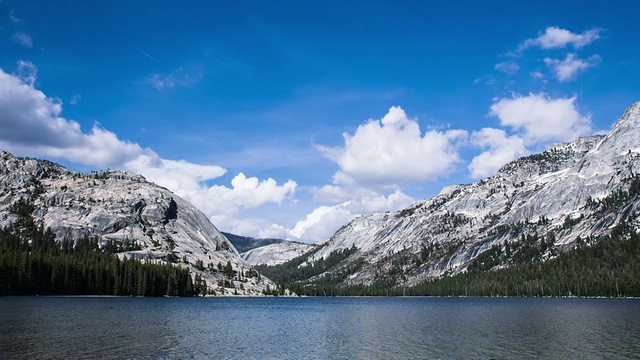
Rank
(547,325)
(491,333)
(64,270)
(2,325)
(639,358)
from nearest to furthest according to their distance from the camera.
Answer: (639,358), (2,325), (491,333), (547,325), (64,270)

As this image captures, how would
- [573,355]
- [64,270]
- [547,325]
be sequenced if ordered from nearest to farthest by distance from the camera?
[573,355] < [547,325] < [64,270]

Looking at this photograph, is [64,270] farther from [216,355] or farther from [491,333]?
[491,333]

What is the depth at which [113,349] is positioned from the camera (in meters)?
55.8

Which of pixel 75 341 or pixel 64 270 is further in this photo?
pixel 64 270

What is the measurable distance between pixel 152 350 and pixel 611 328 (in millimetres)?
77428

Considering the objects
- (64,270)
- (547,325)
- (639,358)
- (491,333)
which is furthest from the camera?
(64,270)

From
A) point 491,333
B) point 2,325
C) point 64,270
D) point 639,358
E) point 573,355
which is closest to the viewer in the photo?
point 639,358

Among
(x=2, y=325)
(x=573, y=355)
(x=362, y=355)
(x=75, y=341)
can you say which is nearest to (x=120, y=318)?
(x=2, y=325)

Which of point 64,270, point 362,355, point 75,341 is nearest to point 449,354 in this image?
point 362,355

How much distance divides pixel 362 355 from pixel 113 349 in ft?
99.7

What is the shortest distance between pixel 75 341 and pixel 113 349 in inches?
321

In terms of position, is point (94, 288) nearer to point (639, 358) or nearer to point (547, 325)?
point (547, 325)

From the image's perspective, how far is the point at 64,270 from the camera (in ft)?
585

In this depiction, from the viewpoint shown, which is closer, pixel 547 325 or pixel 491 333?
pixel 491 333
